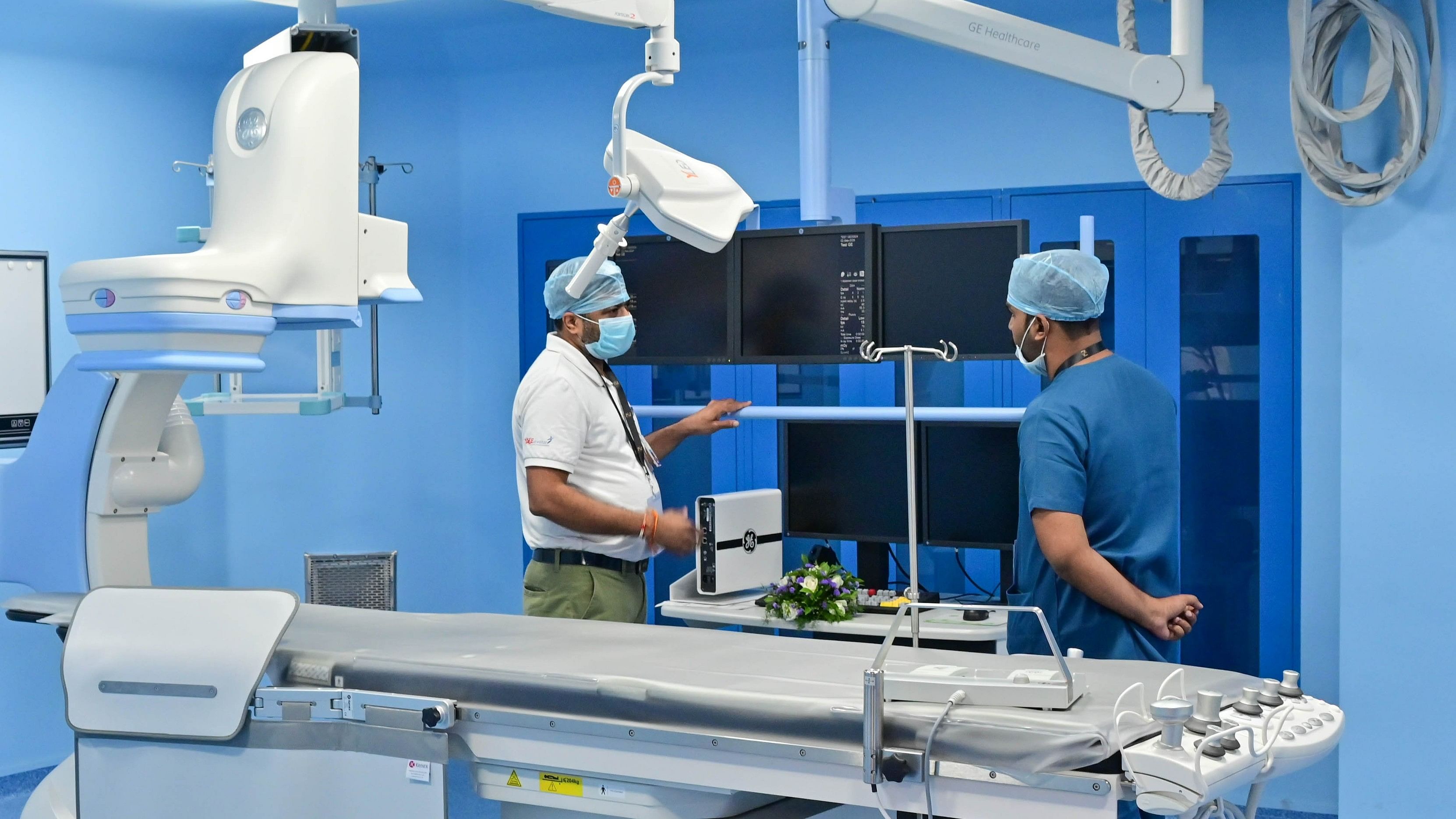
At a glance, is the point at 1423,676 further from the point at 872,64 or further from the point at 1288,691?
the point at 872,64

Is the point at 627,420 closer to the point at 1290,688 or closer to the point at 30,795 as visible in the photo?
the point at 1290,688

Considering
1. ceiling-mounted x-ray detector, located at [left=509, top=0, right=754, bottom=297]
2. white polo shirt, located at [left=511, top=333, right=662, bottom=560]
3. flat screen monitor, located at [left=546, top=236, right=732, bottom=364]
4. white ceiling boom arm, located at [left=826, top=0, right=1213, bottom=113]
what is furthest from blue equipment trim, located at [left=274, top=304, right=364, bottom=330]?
flat screen monitor, located at [left=546, top=236, right=732, bottom=364]

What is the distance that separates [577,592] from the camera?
3.12 metres

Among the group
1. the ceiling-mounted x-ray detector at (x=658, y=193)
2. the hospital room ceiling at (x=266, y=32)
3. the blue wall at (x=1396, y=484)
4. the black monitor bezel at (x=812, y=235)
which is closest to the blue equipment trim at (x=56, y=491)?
the ceiling-mounted x-ray detector at (x=658, y=193)

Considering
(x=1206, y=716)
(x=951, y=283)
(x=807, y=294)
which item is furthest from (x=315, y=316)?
(x=951, y=283)

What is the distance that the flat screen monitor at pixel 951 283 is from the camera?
3.69 meters

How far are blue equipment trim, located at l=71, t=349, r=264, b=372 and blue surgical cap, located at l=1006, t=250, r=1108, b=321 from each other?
4.66ft

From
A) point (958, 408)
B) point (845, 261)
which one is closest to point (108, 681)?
point (845, 261)

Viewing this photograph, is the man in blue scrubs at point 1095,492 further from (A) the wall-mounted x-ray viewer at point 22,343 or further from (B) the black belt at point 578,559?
(A) the wall-mounted x-ray viewer at point 22,343

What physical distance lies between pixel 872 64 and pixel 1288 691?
3.00m

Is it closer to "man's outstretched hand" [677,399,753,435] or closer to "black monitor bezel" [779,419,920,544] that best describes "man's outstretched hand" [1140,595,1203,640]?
"man's outstretched hand" [677,399,753,435]

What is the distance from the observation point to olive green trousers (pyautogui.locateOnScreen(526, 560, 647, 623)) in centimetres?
312

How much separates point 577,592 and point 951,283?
4.54 ft

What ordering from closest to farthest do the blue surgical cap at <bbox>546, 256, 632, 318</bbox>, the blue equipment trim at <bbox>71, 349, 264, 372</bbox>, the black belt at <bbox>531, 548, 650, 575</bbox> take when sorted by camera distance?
the blue equipment trim at <bbox>71, 349, 264, 372</bbox> < the black belt at <bbox>531, 548, 650, 575</bbox> < the blue surgical cap at <bbox>546, 256, 632, 318</bbox>
